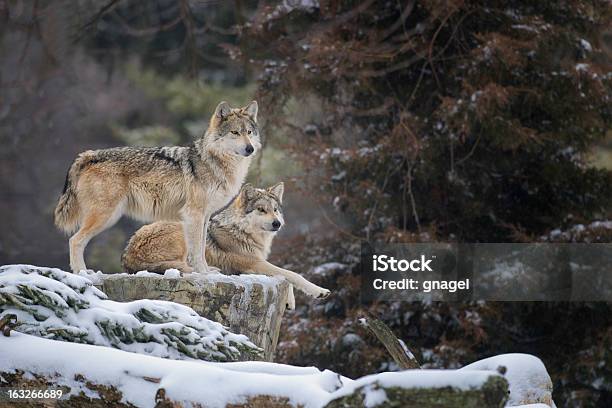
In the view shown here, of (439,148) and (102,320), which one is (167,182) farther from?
(439,148)

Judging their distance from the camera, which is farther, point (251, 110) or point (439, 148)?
point (439, 148)

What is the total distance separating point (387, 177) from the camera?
11984 mm

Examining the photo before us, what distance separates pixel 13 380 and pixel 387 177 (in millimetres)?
7178

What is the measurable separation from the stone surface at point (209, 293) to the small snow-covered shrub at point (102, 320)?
3.19 ft

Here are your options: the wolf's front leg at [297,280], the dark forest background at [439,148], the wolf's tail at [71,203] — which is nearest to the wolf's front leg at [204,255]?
the wolf's front leg at [297,280]

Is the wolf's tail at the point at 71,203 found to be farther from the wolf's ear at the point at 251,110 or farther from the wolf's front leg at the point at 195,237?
the wolf's ear at the point at 251,110

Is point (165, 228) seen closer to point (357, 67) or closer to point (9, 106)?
point (357, 67)

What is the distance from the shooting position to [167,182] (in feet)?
26.3

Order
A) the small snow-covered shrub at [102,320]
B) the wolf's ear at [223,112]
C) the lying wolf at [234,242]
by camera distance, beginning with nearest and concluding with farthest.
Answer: the small snow-covered shrub at [102,320] → the wolf's ear at [223,112] → the lying wolf at [234,242]

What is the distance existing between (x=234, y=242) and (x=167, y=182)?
0.85 m

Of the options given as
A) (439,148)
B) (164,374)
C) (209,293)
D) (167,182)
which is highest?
(439,148)

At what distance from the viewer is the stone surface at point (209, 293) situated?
7.42 m
